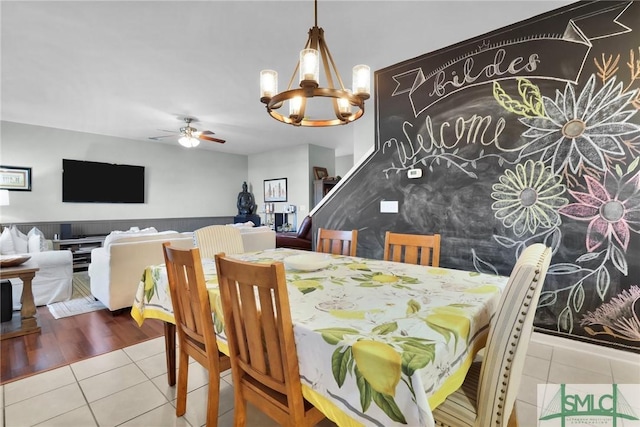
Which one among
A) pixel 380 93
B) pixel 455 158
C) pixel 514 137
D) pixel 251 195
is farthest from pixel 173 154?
pixel 514 137

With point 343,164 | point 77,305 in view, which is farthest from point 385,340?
point 343,164

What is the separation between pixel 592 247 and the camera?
2209 mm

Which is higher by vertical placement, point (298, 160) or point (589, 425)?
point (298, 160)

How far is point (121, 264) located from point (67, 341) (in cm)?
77

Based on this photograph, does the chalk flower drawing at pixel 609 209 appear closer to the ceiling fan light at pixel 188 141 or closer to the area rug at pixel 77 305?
the area rug at pixel 77 305

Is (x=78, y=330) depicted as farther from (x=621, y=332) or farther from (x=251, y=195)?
A: (x=251, y=195)

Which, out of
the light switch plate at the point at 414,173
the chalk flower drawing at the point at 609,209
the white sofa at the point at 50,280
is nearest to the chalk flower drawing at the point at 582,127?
the chalk flower drawing at the point at 609,209

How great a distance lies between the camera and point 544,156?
7.76 ft

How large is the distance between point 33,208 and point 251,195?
427 centimetres

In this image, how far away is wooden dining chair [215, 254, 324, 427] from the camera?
94cm

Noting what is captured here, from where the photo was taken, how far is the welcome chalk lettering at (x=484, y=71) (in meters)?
2.42

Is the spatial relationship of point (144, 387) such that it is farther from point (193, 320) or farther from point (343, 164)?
point (343, 164)

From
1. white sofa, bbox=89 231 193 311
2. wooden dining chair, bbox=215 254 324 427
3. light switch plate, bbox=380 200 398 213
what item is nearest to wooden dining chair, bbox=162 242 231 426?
wooden dining chair, bbox=215 254 324 427

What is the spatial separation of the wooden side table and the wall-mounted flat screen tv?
11.8 feet
